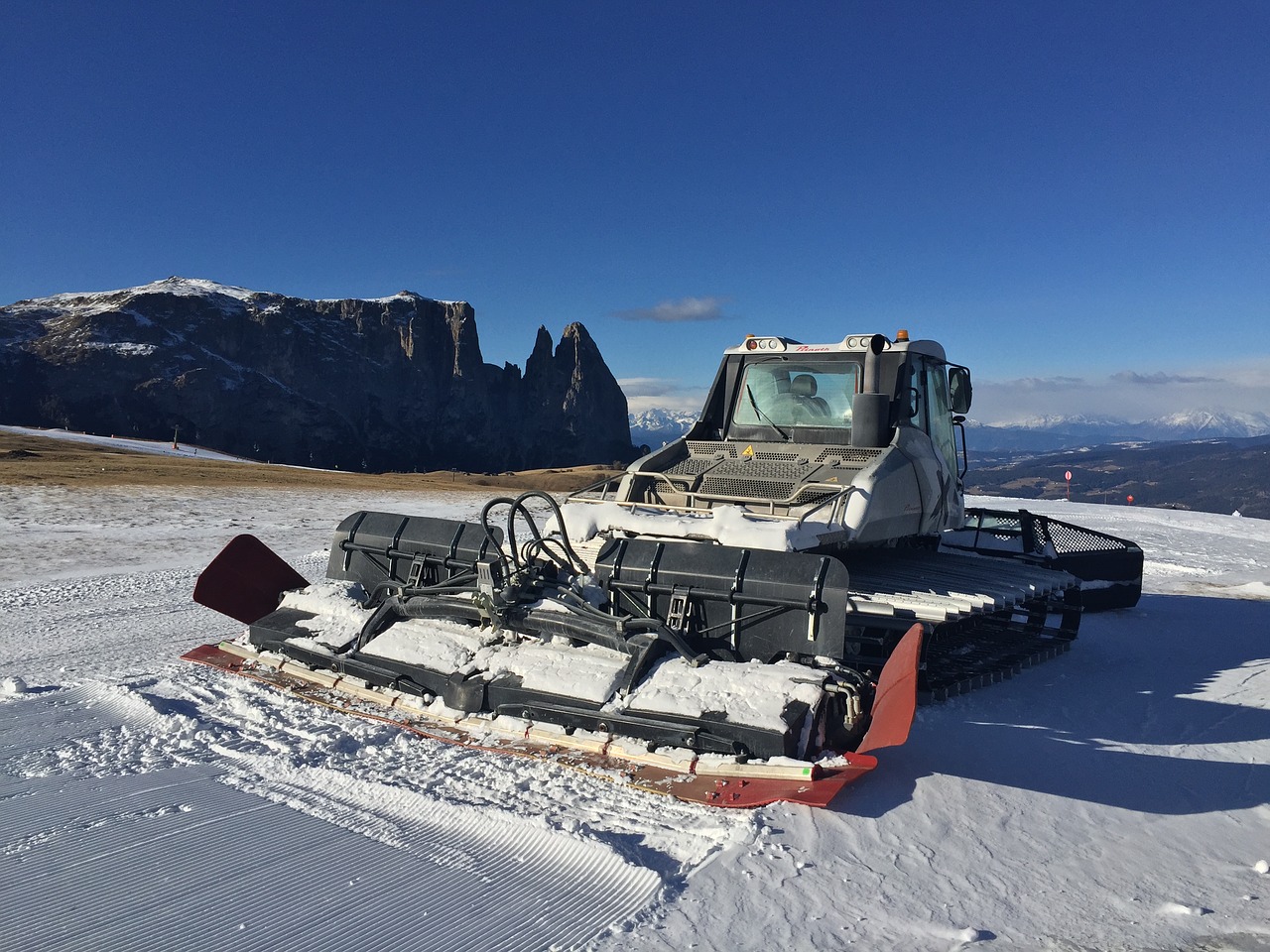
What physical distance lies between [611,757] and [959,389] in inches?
207

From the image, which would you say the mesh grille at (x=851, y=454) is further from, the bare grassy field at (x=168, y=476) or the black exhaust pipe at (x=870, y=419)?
the bare grassy field at (x=168, y=476)

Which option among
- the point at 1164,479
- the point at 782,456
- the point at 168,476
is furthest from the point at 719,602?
the point at 1164,479

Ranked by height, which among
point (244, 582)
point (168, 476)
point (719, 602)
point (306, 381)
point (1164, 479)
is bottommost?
point (1164, 479)

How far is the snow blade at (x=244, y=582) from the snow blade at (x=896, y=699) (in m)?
4.82

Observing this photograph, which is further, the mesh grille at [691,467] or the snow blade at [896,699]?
the mesh grille at [691,467]

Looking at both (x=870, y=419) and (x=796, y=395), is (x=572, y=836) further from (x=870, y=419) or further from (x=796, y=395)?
(x=796, y=395)

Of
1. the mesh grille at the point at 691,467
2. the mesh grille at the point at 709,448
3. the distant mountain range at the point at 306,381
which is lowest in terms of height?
the mesh grille at the point at 691,467

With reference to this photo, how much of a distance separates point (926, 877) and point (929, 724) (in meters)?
2.21

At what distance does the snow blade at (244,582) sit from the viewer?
6.56 metres

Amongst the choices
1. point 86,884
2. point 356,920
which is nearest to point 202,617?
point 86,884

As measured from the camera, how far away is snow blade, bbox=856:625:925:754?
395 cm

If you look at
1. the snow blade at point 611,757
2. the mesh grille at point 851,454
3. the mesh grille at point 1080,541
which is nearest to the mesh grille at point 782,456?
the mesh grille at point 851,454

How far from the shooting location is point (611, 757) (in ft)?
14.7

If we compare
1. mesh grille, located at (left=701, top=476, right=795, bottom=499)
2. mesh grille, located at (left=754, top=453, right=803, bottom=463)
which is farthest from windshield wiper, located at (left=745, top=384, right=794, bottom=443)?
mesh grille, located at (left=701, top=476, right=795, bottom=499)
